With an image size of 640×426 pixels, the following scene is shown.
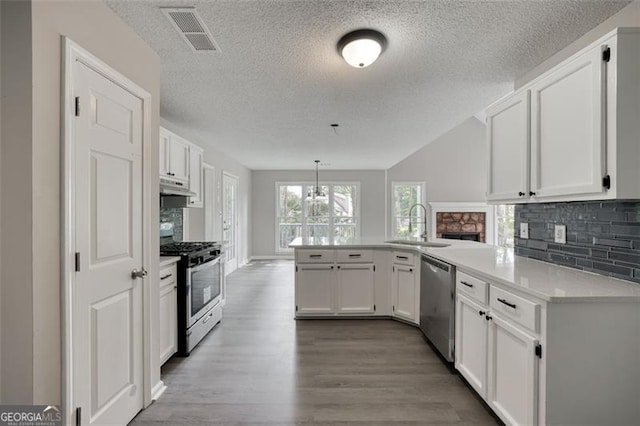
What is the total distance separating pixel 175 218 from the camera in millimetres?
4027

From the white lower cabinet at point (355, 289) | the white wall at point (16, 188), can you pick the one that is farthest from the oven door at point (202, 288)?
the white wall at point (16, 188)

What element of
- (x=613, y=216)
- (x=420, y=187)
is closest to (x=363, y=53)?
(x=613, y=216)

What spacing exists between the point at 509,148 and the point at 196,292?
2.86 meters

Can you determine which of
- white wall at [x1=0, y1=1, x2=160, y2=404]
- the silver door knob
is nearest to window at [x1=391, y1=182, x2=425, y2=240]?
the silver door knob

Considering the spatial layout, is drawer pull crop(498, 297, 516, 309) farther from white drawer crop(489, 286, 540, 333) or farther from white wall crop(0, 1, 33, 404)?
white wall crop(0, 1, 33, 404)

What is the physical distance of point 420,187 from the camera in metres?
8.50

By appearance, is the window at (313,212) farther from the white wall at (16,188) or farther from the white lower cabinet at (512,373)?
the white wall at (16,188)

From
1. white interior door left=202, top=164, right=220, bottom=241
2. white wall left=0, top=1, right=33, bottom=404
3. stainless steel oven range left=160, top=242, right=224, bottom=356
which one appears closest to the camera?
white wall left=0, top=1, right=33, bottom=404

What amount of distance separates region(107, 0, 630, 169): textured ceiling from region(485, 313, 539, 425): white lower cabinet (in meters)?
1.74

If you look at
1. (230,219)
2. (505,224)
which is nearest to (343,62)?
(230,219)

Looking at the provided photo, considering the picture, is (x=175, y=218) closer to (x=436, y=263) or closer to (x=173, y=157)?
(x=173, y=157)

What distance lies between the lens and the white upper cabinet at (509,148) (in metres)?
2.12

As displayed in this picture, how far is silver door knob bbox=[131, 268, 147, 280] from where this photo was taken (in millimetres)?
1888

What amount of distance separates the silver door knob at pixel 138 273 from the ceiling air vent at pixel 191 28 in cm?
147
